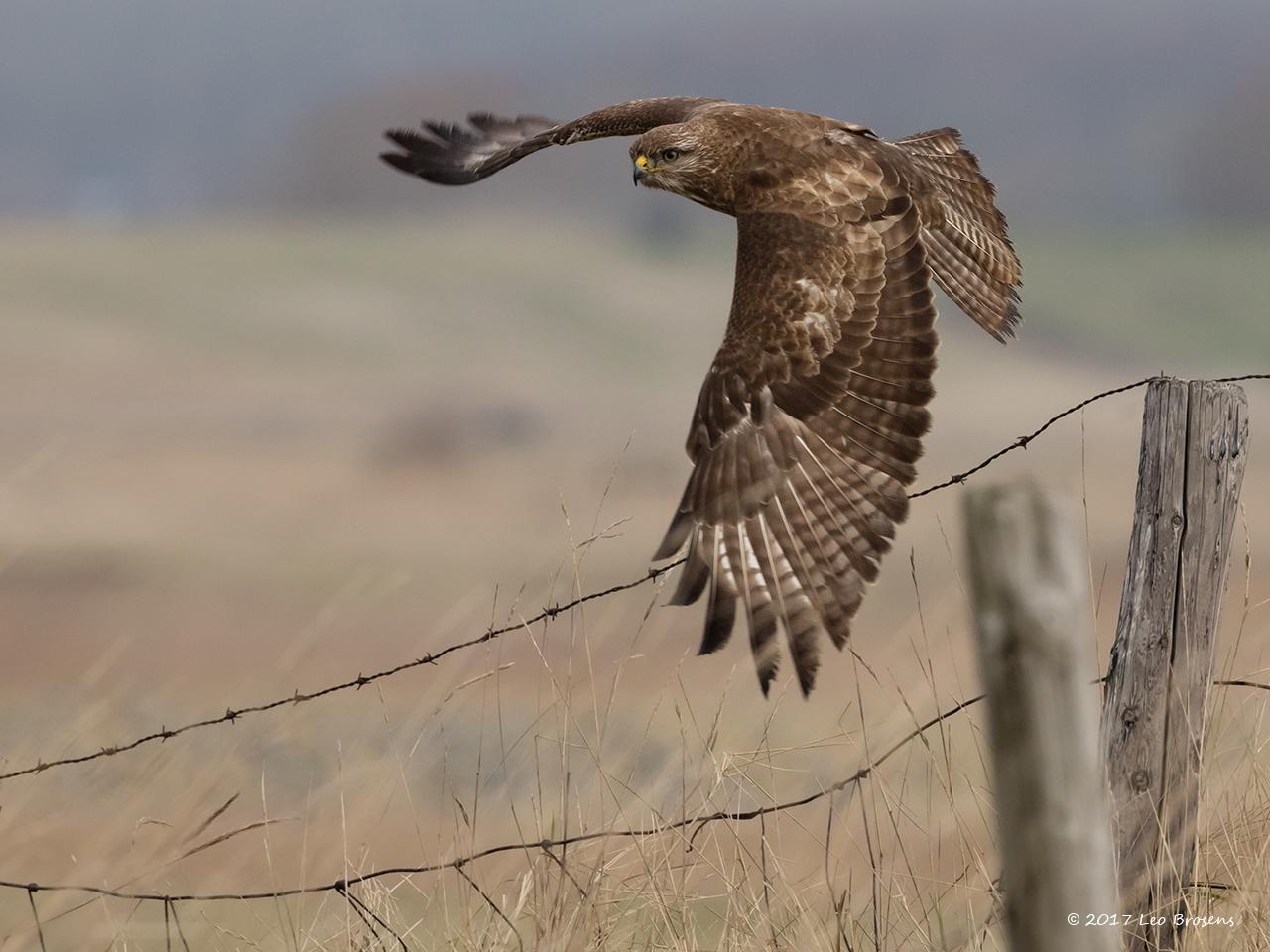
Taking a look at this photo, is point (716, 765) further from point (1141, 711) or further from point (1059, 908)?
point (1059, 908)

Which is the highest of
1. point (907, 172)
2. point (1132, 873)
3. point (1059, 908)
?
point (907, 172)

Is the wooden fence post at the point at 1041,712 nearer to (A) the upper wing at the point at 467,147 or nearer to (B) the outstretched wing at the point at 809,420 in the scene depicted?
(B) the outstretched wing at the point at 809,420

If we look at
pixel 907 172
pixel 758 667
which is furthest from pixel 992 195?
pixel 758 667

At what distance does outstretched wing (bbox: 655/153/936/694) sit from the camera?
3.79 m

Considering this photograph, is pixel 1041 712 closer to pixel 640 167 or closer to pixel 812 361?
pixel 812 361

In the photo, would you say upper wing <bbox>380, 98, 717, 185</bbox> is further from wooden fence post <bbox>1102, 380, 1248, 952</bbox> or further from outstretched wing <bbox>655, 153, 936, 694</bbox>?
wooden fence post <bbox>1102, 380, 1248, 952</bbox>

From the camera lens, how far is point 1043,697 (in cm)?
187

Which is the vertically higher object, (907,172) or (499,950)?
(907,172)

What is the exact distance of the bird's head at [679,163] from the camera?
551cm

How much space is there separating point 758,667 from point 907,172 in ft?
7.90

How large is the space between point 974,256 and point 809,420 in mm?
1608

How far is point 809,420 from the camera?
4254 millimetres

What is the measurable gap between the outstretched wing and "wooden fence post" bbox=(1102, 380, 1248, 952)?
798 millimetres

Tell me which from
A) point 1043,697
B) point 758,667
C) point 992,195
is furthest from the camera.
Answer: point 992,195
